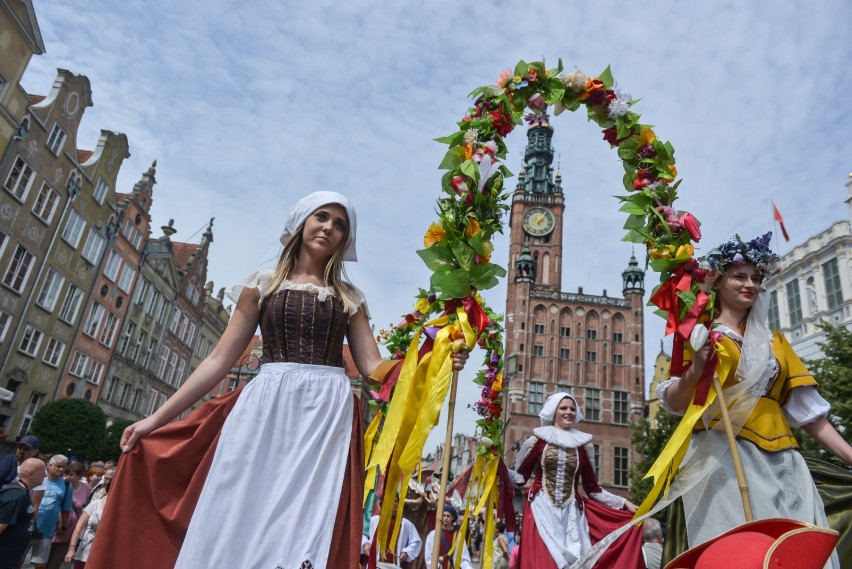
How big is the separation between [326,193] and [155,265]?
1409 inches

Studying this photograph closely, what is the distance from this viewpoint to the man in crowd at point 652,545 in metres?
6.43

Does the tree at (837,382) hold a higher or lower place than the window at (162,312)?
lower

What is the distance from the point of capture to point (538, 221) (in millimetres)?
64625

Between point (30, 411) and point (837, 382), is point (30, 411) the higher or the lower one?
the lower one

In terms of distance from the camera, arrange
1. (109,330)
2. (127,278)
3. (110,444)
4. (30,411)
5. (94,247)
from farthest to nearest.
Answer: (127,278)
(109,330)
(94,247)
(30,411)
(110,444)

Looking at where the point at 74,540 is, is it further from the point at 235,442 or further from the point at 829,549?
the point at 829,549

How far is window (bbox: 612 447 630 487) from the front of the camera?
171 ft

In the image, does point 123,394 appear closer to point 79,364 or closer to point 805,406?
point 79,364

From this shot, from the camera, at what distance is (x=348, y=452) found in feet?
Result: 9.07

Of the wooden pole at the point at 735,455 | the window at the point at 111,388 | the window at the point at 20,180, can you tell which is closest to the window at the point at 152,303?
the window at the point at 111,388

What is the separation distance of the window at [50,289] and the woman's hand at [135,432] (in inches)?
1007

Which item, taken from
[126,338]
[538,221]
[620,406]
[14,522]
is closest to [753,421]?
[14,522]

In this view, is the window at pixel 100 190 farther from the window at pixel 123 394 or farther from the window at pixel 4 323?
the window at pixel 123 394

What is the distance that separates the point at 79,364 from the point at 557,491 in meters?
28.6
